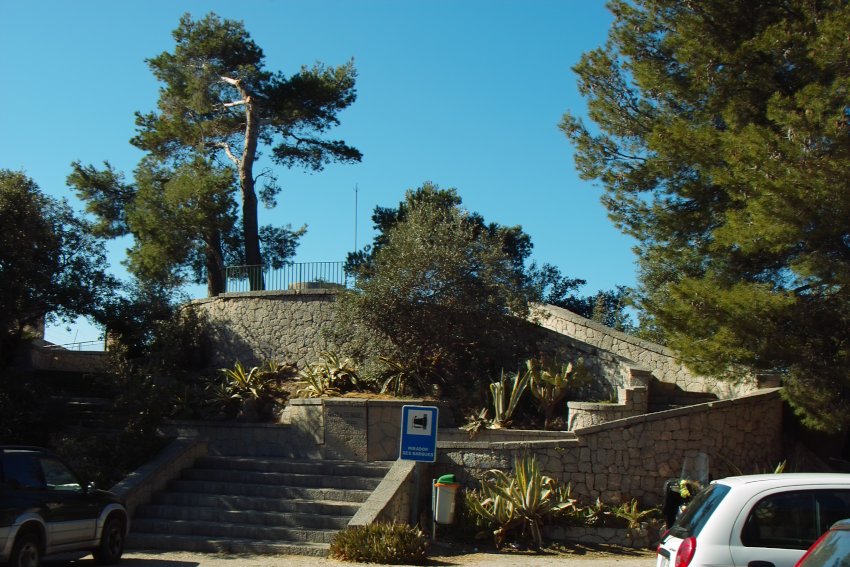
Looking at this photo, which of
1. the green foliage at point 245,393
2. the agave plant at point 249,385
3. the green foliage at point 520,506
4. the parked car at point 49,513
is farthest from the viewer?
the agave plant at point 249,385

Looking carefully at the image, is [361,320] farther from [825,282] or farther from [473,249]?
[825,282]

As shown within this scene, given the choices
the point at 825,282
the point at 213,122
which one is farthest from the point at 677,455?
the point at 213,122

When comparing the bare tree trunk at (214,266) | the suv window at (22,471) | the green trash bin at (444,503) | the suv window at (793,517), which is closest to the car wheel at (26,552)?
the suv window at (22,471)

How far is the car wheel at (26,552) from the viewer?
9016mm

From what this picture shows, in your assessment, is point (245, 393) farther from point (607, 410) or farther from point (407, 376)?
point (607, 410)

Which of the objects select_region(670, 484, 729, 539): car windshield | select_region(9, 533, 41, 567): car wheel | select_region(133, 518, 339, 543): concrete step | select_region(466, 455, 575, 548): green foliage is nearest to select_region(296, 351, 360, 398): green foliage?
select_region(133, 518, 339, 543): concrete step

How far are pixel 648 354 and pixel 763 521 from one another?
36.2 ft

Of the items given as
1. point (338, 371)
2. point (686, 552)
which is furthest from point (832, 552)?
point (338, 371)

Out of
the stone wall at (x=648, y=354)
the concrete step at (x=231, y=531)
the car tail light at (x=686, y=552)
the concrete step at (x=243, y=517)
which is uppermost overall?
the stone wall at (x=648, y=354)

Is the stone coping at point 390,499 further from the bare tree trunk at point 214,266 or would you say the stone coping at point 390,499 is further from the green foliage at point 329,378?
the bare tree trunk at point 214,266

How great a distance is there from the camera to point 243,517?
1305 cm

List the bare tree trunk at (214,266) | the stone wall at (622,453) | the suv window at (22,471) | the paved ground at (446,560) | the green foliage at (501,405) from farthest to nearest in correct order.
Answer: the bare tree trunk at (214,266) < the green foliage at (501,405) < the stone wall at (622,453) < the paved ground at (446,560) < the suv window at (22,471)

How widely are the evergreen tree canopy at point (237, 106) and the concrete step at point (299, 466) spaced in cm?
1177

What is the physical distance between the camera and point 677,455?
45.1 ft
